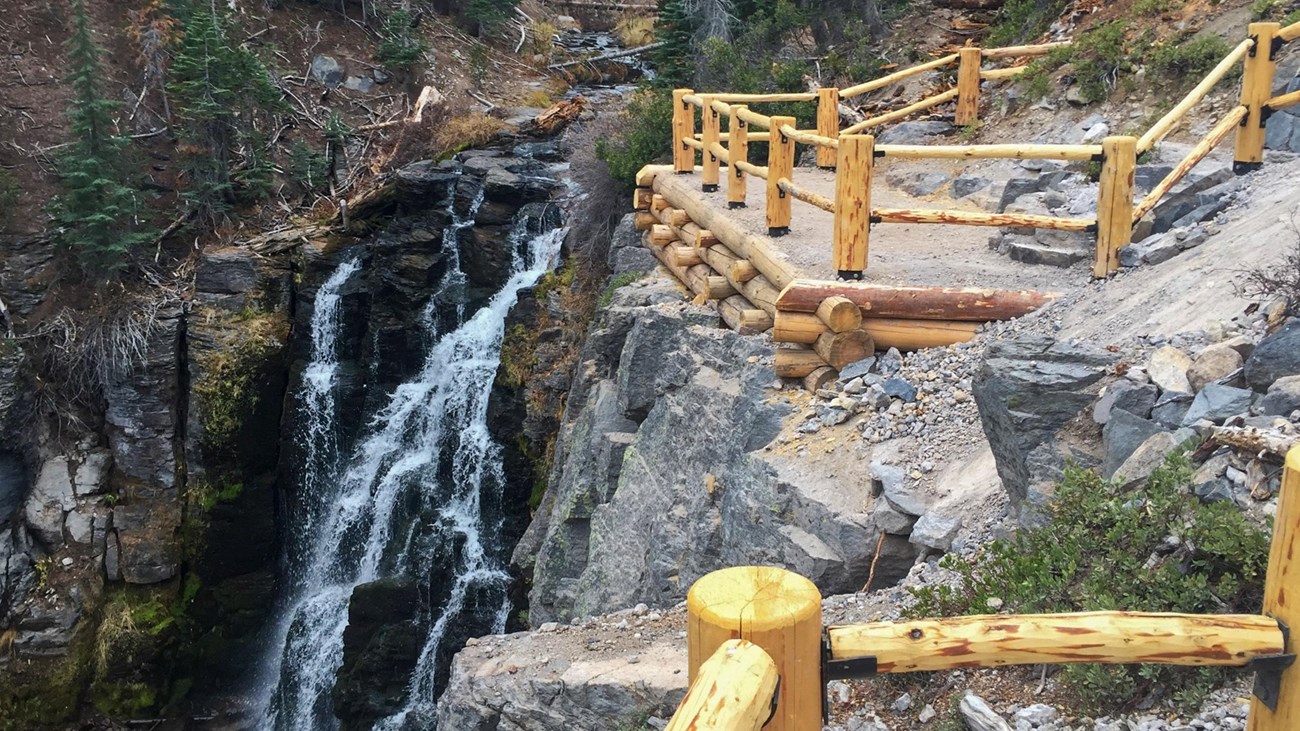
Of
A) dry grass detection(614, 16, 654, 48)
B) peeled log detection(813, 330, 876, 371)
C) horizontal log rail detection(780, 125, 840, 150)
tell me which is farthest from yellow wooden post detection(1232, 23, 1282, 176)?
dry grass detection(614, 16, 654, 48)

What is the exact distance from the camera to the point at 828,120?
1168 cm

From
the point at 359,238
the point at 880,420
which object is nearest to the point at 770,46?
the point at 359,238

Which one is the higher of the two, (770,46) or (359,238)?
(770,46)

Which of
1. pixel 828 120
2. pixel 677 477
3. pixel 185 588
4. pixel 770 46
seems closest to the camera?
pixel 677 477

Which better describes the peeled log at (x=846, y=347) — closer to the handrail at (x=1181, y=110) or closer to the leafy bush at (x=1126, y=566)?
the handrail at (x=1181, y=110)

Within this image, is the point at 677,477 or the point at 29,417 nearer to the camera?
the point at 677,477

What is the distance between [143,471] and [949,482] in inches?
510

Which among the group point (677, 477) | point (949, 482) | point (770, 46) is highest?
point (770, 46)

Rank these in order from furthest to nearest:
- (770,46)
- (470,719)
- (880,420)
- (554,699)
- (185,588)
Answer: (770,46)
(185,588)
(880,420)
(470,719)
(554,699)

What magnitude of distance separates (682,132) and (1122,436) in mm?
7954

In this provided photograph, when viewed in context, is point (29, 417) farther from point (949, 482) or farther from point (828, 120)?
point (949, 482)

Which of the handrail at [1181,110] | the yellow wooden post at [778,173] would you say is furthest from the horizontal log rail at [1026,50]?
the yellow wooden post at [778,173]

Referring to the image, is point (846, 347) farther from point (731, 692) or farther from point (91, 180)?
point (91, 180)

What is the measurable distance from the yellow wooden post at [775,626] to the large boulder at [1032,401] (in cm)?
272
